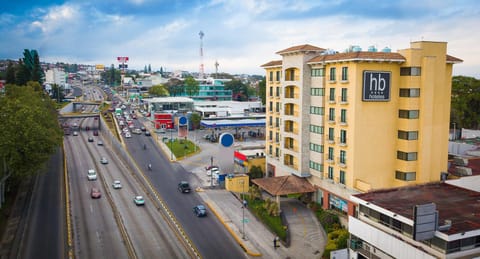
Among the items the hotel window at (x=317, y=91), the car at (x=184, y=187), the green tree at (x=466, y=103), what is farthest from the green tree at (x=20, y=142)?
the green tree at (x=466, y=103)

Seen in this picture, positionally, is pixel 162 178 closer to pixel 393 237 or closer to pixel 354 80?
pixel 354 80

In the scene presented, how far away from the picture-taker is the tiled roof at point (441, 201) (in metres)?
29.7

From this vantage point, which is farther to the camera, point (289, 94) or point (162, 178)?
point (162, 178)

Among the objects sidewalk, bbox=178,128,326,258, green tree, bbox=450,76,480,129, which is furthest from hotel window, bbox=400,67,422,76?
green tree, bbox=450,76,480,129

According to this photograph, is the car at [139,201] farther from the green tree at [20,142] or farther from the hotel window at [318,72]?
the hotel window at [318,72]

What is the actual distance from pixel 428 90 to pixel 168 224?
32400 mm

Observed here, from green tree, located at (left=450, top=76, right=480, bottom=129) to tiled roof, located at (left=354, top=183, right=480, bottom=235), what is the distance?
193ft

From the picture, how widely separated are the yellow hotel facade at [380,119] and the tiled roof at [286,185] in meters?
1.88

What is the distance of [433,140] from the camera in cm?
4716

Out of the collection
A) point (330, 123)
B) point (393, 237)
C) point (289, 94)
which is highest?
point (289, 94)

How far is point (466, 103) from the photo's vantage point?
92312 millimetres

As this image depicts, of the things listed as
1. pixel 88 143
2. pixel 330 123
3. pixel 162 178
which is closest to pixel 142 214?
pixel 162 178

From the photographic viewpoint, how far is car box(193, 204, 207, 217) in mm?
48287

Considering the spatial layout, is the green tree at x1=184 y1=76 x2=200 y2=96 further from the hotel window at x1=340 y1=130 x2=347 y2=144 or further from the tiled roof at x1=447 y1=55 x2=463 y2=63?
the tiled roof at x1=447 y1=55 x2=463 y2=63
